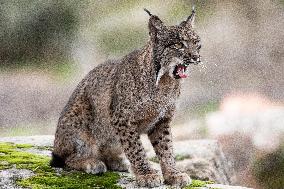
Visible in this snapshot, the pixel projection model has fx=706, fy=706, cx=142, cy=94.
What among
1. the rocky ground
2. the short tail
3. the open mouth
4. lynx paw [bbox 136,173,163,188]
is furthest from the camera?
the rocky ground

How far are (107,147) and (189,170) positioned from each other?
431 centimetres

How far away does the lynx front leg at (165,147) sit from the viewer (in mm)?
9359

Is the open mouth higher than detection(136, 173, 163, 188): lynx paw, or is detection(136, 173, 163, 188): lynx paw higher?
the open mouth

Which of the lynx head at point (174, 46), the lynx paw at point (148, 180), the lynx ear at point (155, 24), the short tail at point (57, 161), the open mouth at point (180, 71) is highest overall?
the lynx ear at point (155, 24)

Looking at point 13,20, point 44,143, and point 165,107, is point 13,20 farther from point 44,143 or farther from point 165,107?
point 165,107

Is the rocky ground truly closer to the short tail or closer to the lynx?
the short tail

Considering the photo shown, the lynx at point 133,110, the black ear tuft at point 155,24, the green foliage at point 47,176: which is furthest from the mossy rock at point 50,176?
the black ear tuft at point 155,24

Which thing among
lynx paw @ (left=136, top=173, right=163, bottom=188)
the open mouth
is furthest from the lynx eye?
lynx paw @ (left=136, top=173, right=163, bottom=188)

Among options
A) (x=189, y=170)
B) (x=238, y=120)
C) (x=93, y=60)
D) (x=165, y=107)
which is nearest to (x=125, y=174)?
(x=165, y=107)

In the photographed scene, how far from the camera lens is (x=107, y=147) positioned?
980cm

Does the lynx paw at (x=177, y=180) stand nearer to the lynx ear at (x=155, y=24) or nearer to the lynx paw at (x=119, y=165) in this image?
the lynx paw at (x=119, y=165)

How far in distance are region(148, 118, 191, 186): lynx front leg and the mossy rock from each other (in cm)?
31

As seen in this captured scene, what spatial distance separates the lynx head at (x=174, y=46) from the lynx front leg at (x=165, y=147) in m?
0.86

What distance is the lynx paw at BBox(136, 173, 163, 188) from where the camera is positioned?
9.02m
